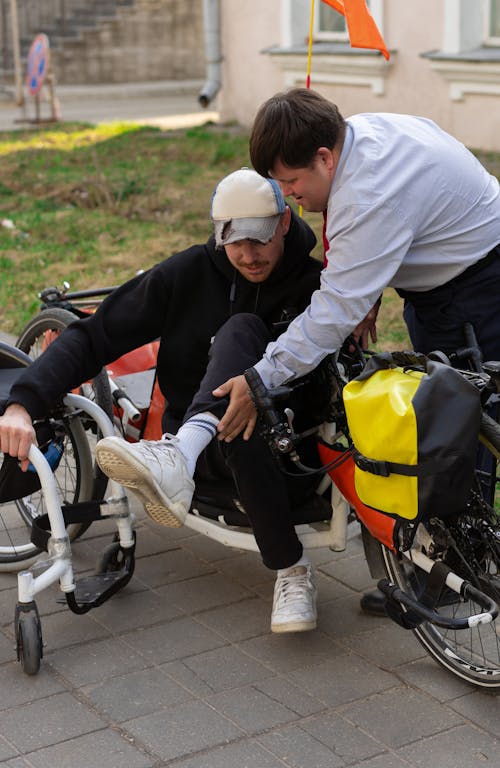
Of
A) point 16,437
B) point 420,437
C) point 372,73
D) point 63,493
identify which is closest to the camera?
point 420,437

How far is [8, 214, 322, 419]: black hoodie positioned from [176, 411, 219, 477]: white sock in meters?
0.46

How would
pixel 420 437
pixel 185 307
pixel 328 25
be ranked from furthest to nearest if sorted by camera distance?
pixel 328 25, pixel 185 307, pixel 420 437

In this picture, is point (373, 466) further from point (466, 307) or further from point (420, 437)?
point (466, 307)

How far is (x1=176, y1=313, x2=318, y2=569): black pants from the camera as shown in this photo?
10.9 ft

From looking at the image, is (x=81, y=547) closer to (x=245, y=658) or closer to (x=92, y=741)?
(x=245, y=658)

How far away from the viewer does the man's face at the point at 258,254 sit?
11.5 feet

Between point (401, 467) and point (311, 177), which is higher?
point (311, 177)

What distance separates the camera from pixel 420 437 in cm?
280

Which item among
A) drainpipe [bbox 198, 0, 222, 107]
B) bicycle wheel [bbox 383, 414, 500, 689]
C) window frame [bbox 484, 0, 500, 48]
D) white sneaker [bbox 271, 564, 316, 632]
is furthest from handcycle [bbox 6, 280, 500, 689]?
drainpipe [bbox 198, 0, 222, 107]

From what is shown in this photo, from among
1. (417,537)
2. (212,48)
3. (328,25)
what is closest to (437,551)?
(417,537)

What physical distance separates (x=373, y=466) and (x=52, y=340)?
68.0 inches

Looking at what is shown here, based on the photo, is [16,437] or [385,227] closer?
[385,227]

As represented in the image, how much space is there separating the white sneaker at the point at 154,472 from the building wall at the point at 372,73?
7512 mm

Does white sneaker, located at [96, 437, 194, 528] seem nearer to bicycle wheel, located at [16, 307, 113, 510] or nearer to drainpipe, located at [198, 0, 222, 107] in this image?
bicycle wheel, located at [16, 307, 113, 510]
